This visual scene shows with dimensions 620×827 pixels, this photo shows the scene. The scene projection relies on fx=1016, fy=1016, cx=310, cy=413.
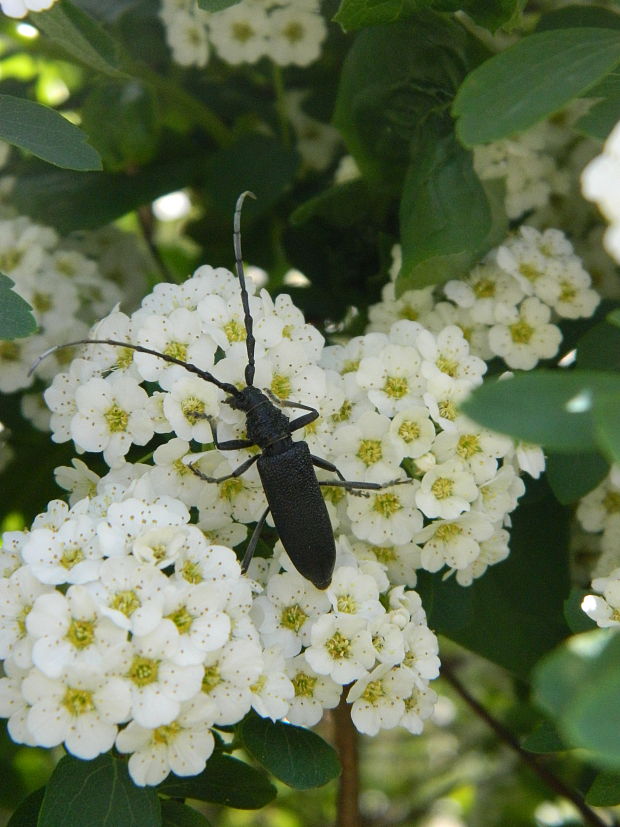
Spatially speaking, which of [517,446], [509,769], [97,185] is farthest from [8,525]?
[509,769]

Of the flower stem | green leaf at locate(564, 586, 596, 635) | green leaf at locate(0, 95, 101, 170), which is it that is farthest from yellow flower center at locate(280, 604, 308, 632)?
the flower stem

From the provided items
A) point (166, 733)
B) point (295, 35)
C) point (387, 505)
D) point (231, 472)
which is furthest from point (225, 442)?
point (295, 35)

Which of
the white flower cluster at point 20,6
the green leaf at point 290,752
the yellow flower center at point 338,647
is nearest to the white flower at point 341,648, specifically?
the yellow flower center at point 338,647

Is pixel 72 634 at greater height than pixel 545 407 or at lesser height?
lesser

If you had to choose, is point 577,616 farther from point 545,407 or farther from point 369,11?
point 369,11

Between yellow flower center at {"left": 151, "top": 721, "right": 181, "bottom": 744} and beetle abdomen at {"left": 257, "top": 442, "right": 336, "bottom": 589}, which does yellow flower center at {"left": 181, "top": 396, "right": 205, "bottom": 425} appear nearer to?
beetle abdomen at {"left": 257, "top": 442, "right": 336, "bottom": 589}

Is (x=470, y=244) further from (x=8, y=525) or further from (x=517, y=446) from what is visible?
(x=8, y=525)

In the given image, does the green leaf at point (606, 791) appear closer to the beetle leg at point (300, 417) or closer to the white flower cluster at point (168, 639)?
the white flower cluster at point (168, 639)

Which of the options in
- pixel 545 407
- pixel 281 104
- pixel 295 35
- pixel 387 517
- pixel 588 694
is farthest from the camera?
pixel 281 104
